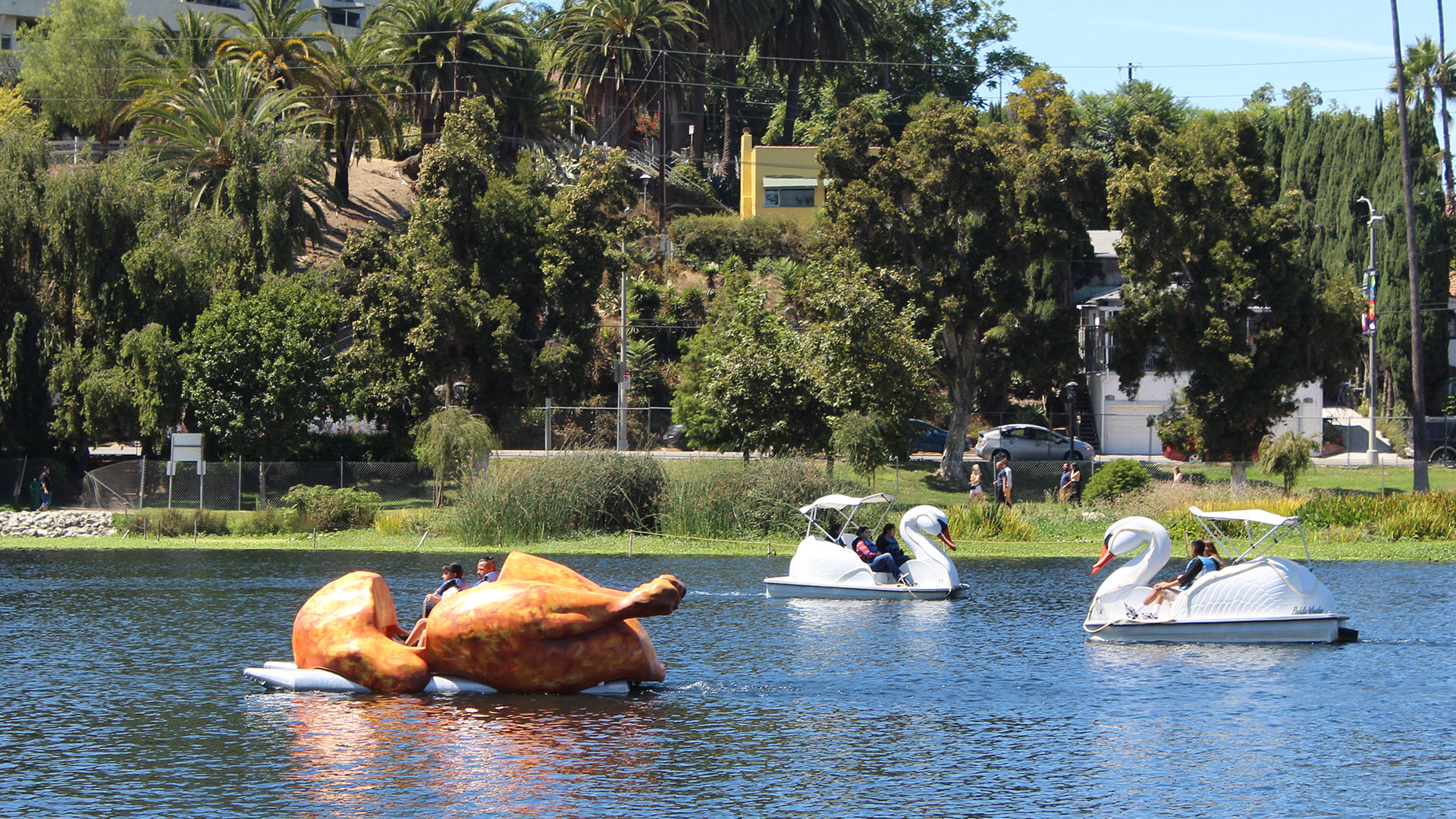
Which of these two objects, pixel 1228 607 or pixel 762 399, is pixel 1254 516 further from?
pixel 762 399

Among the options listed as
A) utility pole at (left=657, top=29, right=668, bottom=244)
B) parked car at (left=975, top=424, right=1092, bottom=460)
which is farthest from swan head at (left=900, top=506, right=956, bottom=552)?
utility pole at (left=657, top=29, right=668, bottom=244)

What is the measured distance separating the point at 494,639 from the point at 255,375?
34973 mm

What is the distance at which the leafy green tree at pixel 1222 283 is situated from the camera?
169 feet

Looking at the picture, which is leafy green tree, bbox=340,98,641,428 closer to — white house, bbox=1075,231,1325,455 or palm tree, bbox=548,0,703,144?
palm tree, bbox=548,0,703,144

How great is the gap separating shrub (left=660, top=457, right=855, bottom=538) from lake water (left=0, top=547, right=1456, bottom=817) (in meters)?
12.7

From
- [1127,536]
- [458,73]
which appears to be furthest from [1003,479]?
[458,73]

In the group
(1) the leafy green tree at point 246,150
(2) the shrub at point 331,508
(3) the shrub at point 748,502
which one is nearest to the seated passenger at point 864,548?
(3) the shrub at point 748,502

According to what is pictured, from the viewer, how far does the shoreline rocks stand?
45.1 meters

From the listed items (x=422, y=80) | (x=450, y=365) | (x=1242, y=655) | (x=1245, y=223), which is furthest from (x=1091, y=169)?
(x=422, y=80)

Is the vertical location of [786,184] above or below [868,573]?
above

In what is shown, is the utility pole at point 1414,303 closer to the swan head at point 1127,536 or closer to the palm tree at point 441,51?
Answer: the swan head at point 1127,536

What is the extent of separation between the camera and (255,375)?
5141cm

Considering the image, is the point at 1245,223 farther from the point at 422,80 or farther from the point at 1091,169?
the point at 422,80

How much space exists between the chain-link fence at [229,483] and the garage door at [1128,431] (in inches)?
1221
